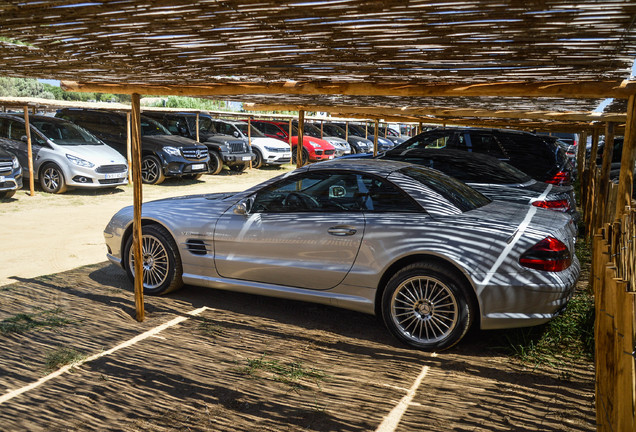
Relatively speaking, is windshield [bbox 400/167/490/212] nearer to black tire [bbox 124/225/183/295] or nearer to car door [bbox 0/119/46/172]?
black tire [bbox 124/225/183/295]

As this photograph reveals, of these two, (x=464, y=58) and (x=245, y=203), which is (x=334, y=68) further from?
(x=245, y=203)

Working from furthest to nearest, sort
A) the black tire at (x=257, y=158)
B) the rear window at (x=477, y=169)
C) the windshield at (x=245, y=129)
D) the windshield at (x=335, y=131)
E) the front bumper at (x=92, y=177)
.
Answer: the windshield at (x=335, y=131) < the windshield at (x=245, y=129) < the black tire at (x=257, y=158) < the front bumper at (x=92, y=177) < the rear window at (x=477, y=169)

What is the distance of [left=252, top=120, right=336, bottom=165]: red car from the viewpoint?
71.3 ft

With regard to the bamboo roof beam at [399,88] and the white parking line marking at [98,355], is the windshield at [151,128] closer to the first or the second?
the bamboo roof beam at [399,88]

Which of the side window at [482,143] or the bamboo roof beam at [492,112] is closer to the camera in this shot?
the bamboo roof beam at [492,112]

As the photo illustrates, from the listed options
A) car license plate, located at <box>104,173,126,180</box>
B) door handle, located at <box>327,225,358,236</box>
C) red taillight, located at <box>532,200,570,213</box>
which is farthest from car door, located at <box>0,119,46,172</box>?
red taillight, located at <box>532,200,570,213</box>

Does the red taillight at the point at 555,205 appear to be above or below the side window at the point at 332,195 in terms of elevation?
below

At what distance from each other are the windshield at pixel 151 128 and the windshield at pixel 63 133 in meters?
2.15

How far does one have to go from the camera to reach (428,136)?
10492mm

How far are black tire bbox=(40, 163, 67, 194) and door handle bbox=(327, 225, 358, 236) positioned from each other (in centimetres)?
1024

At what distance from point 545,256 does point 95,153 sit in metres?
11.8

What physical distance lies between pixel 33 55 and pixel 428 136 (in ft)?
24.9

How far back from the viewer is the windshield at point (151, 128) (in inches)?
647

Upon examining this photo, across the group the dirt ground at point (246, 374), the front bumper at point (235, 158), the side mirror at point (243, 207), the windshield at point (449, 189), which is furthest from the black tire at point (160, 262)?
the front bumper at point (235, 158)
